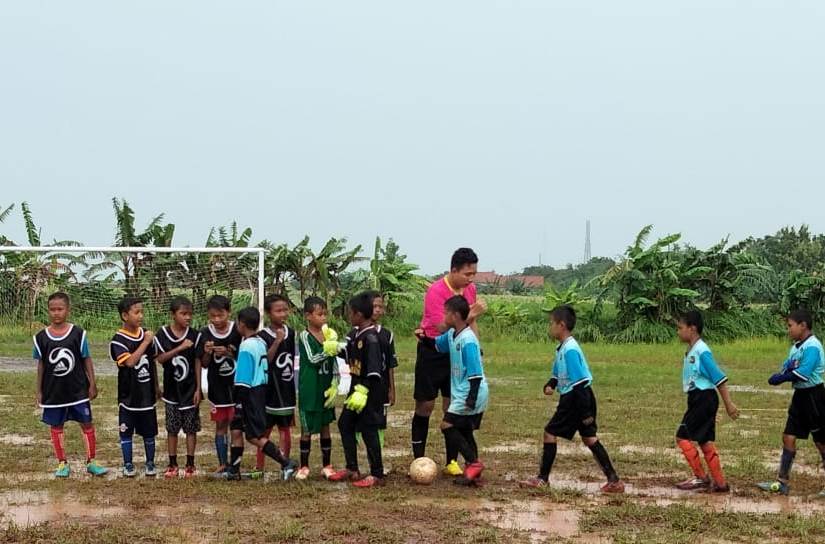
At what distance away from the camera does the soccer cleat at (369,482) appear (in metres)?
7.31

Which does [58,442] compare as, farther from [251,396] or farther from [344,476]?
[344,476]

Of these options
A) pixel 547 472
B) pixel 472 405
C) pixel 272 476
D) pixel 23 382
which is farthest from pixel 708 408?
pixel 23 382

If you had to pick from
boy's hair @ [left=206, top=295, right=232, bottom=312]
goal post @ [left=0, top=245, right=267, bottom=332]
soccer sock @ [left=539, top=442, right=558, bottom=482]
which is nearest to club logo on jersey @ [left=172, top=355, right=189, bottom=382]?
boy's hair @ [left=206, top=295, right=232, bottom=312]

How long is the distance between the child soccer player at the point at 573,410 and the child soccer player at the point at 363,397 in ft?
3.91

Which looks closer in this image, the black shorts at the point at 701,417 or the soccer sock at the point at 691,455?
the black shorts at the point at 701,417

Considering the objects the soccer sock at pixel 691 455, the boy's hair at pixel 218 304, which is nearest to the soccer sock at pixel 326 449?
the boy's hair at pixel 218 304

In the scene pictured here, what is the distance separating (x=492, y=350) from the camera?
72.1 feet

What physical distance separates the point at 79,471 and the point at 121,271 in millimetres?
12124

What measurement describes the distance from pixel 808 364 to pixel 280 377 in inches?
161

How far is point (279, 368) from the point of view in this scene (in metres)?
7.77

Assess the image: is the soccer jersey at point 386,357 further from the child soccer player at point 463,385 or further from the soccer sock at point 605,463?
the soccer sock at point 605,463

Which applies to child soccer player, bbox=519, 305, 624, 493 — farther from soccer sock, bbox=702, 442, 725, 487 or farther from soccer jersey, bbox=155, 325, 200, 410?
soccer jersey, bbox=155, 325, 200, 410

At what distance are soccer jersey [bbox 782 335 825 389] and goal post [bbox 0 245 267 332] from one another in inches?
527

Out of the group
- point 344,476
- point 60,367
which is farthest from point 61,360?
point 344,476
